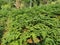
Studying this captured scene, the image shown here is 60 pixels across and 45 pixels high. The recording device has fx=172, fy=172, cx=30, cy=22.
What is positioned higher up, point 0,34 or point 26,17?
point 26,17

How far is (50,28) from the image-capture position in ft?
19.2

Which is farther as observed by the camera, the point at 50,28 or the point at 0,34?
the point at 0,34

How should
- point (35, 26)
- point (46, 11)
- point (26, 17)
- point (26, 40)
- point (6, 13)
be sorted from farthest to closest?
point (6, 13), point (46, 11), point (26, 17), point (35, 26), point (26, 40)

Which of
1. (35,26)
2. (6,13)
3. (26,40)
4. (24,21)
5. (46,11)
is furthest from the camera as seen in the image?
(6,13)

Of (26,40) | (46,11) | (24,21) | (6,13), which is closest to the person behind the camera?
(26,40)

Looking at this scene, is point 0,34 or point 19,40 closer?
point 19,40

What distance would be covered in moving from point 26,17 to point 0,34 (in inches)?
49.5

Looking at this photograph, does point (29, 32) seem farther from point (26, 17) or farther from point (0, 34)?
point (0, 34)

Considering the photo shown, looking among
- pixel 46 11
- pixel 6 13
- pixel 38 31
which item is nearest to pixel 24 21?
pixel 38 31

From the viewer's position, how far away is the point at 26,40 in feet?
16.8

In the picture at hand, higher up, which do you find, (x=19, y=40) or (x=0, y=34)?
(x=19, y=40)

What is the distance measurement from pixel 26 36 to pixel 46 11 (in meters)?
A: 2.51

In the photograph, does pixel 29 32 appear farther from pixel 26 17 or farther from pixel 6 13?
pixel 6 13

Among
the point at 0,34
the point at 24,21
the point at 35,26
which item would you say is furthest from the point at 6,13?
the point at 35,26
